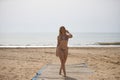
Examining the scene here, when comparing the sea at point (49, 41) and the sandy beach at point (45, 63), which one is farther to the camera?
the sea at point (49, 41)

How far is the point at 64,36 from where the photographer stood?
850cm

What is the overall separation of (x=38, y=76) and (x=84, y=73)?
4.97 feet

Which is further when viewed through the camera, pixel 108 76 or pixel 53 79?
pixel 108 76

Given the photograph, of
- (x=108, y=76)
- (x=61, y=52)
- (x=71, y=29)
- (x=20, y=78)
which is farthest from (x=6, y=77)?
(x=71, y=29)

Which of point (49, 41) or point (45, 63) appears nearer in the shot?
point (45, 63)

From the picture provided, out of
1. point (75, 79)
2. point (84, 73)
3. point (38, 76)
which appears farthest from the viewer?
point (84, 73)

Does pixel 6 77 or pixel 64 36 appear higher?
pixel 64 36

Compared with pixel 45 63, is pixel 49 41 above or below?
below

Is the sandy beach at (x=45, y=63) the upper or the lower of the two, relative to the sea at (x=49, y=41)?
upper

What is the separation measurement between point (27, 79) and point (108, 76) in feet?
8.39

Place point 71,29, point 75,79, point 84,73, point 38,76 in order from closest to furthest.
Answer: point 75,79, point 38,76, point 84,73, point 71,29

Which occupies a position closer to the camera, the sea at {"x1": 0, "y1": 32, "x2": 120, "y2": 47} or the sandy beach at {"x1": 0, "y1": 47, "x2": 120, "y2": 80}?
the sandy beach at {"x1": 0, "y1": 47, "x2": 120, "y2": 80}

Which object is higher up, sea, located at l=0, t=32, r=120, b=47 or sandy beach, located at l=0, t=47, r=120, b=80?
sandy beach, located at l=0, t=47, r=120, b=80

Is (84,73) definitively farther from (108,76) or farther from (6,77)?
(6,77)
